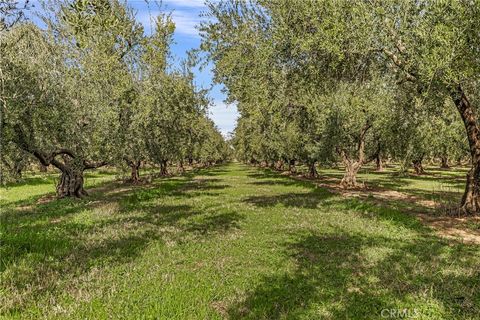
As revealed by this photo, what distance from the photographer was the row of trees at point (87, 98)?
20328mm

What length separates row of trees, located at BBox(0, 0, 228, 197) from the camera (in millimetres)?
20328

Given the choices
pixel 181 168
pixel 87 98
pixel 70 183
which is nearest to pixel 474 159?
pixel 87 98

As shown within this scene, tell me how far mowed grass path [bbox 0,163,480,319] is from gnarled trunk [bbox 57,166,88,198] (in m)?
9.20

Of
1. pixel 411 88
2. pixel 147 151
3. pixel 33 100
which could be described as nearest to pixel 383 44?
pixel 411 88

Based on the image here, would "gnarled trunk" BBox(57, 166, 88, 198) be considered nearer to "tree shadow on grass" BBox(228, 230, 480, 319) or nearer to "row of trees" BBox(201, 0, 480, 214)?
"row of trees" BBox(201, 0, 480, 214)

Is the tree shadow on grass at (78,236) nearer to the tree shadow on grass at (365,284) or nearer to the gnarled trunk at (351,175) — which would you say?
the tree shadow on grass at (365,284)

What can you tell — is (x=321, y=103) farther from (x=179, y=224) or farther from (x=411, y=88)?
(x=179, y=224)

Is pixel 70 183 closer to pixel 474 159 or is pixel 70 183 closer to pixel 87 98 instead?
pixel 87 98

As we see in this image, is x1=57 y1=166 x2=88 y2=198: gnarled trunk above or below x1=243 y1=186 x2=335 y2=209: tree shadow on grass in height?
above

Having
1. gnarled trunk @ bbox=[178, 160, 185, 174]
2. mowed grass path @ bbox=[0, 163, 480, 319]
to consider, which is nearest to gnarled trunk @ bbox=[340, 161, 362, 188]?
mowed grass path @ bbox=[0, 163, 480, 319]

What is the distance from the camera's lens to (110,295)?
8.66m

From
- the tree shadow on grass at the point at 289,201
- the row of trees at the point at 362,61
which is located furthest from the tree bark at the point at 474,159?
the tree shadow on grass at the point at 289,201

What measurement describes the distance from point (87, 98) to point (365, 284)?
80.6 ft

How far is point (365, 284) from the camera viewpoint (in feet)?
32.4
